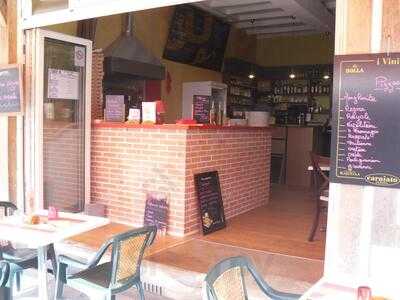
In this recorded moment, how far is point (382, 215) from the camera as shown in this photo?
9.23 ft

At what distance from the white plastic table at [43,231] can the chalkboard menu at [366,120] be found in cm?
186

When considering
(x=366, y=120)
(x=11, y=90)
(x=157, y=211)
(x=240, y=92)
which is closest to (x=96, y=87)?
(x=11, y=90)

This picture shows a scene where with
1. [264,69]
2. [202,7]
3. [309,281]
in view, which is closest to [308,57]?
[264,69]

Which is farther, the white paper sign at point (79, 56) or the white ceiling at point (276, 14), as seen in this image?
the white ceiling at point (276, 14)

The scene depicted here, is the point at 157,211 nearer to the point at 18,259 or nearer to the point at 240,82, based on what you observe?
the point at 18,259

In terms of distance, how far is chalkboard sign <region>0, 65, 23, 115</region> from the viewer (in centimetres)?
482

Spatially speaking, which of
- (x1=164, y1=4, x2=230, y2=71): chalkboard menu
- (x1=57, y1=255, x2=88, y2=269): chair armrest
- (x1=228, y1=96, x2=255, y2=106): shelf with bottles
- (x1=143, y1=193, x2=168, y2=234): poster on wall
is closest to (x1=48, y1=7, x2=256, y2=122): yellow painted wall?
(x1=164, y1=4, x2=230, y2=71): chalkboard menu

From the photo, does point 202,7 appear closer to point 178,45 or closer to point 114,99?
point 178,45

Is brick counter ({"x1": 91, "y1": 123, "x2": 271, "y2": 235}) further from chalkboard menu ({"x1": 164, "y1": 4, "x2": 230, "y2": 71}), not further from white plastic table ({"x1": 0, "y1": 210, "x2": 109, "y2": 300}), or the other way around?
chalkboard menu ({"x1": 164, "y1": 4, "x2": 230, "y2": 71})

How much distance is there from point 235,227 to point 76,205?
201 cm

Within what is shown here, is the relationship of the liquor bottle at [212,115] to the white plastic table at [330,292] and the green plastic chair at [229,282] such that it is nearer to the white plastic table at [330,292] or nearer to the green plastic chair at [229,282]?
the green plastic chair at [229,282]

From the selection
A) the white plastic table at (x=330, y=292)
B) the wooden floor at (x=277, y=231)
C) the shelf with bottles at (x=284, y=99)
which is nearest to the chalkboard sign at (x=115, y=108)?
the wooden floor at (x=277, y=231)

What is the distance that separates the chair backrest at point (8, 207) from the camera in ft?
13.4

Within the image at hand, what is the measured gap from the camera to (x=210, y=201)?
17.0 feet
